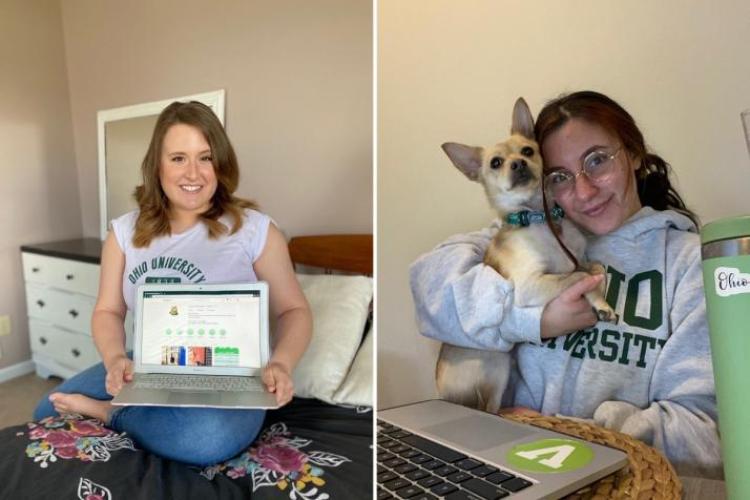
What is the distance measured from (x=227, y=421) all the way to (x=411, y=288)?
311 millimetres

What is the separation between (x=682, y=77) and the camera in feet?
2.03

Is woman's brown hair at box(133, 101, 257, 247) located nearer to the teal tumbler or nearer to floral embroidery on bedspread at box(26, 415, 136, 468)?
floral embroidery on bedspread at box(26, 415, 136, 468)

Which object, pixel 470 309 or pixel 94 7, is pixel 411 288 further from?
pixel 94 7

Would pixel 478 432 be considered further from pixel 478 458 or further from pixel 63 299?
pixel 63 299

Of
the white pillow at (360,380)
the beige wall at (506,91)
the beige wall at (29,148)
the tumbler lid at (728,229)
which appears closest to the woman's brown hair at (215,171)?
the beige wall at (29,148)

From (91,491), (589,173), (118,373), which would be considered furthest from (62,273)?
(589,173)

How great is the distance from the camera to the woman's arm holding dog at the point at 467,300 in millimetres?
713

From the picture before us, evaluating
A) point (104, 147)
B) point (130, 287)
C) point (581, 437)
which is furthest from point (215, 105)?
point (581, 437)

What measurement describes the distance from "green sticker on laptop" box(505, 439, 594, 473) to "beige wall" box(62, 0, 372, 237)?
1.30ft

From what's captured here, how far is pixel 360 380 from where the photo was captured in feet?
3.00

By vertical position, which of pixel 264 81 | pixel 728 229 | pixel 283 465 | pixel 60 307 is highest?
pixel 264 81

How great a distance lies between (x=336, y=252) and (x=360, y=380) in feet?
0.77

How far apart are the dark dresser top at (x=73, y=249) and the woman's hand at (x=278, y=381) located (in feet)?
0.87

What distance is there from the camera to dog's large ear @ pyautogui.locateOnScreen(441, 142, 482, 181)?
73 centimetres
